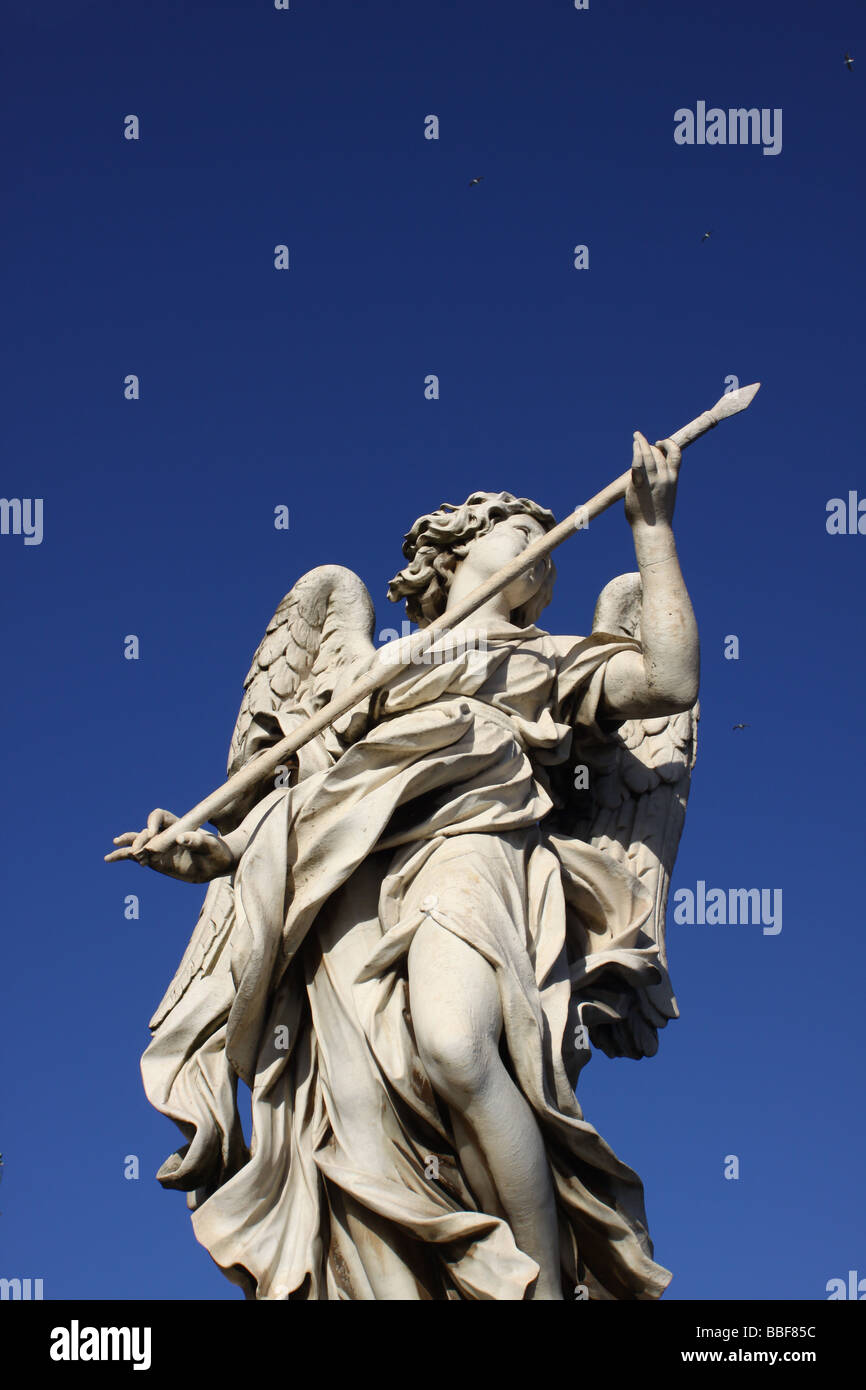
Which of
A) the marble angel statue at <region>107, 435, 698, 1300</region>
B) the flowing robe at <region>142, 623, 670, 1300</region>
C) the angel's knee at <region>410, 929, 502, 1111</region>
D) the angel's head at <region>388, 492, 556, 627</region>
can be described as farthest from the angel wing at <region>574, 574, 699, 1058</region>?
the angel's knee at <region>410, 929, 502, 1111</region>

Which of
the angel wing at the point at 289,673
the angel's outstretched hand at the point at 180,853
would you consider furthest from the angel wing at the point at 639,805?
the angel's outstretched hand at the point at 180,853

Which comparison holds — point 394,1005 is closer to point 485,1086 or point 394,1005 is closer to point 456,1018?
point 456,1018

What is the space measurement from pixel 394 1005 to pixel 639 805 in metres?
2.05

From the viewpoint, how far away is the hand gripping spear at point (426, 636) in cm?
885

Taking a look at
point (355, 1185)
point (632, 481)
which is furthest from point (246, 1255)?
point (632, 481)

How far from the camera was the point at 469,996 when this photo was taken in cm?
792

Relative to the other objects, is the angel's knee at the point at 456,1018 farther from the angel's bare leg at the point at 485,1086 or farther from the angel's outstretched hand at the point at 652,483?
the angel's outstretched hand at the point at 652,483

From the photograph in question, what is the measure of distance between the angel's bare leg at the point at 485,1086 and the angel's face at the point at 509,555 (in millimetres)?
2207

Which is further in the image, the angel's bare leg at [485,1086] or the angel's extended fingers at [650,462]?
the angel's extended fingers at [650,462]

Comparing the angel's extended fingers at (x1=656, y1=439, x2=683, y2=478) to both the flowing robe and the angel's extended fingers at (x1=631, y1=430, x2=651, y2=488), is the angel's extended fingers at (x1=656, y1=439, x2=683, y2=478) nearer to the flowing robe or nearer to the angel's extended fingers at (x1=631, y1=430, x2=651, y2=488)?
the angel's extended fingers at (x1=631, y1=430, x2=651, y2=488)

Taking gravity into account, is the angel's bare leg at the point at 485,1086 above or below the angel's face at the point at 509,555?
below

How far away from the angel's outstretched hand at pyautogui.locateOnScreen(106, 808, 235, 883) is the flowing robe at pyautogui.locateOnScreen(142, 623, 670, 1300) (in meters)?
0.15

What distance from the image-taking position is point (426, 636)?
29.4ft
